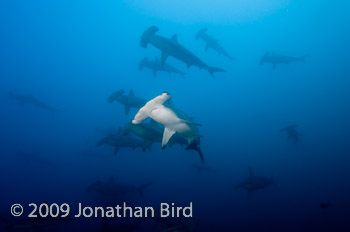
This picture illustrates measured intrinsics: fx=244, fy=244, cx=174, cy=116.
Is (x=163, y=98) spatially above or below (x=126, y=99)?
below

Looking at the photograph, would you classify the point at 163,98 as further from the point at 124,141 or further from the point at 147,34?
the point at 124,141

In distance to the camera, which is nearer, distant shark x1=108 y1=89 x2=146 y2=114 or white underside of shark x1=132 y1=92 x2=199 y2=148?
white underside of shark x1=132 y1=92 x2=199 y2=148

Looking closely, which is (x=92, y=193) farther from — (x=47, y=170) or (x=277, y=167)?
(x=277, y=167)

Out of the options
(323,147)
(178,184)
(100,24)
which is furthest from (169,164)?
(100,24)

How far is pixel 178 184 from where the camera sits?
24.8 meters

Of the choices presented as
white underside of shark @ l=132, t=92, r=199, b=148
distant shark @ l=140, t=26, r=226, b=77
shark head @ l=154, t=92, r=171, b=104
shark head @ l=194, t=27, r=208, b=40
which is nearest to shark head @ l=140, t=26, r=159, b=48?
distant shark @ l=140, t=26, r=226, b=77

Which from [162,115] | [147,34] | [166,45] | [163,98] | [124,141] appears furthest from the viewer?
[124,141]

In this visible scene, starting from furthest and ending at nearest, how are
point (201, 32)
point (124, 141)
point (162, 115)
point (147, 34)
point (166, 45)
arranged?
point (201, 32) → point (124, 141) → point (166, 45) → point (147, 34) → point (162, 115)

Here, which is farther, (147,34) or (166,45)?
(166,45)

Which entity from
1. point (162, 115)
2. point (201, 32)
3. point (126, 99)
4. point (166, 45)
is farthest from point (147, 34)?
point (201, 32)

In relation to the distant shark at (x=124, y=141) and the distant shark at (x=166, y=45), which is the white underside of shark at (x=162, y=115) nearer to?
the distant shark at (x=166, y=45)

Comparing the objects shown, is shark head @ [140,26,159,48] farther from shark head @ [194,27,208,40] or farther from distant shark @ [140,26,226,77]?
shark head @ [194,27,208,40]

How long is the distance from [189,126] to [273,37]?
66.6 meters

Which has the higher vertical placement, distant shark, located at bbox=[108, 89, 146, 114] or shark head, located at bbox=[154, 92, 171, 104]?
distant shark, located at bbox=[108, 89, 146, 114]
